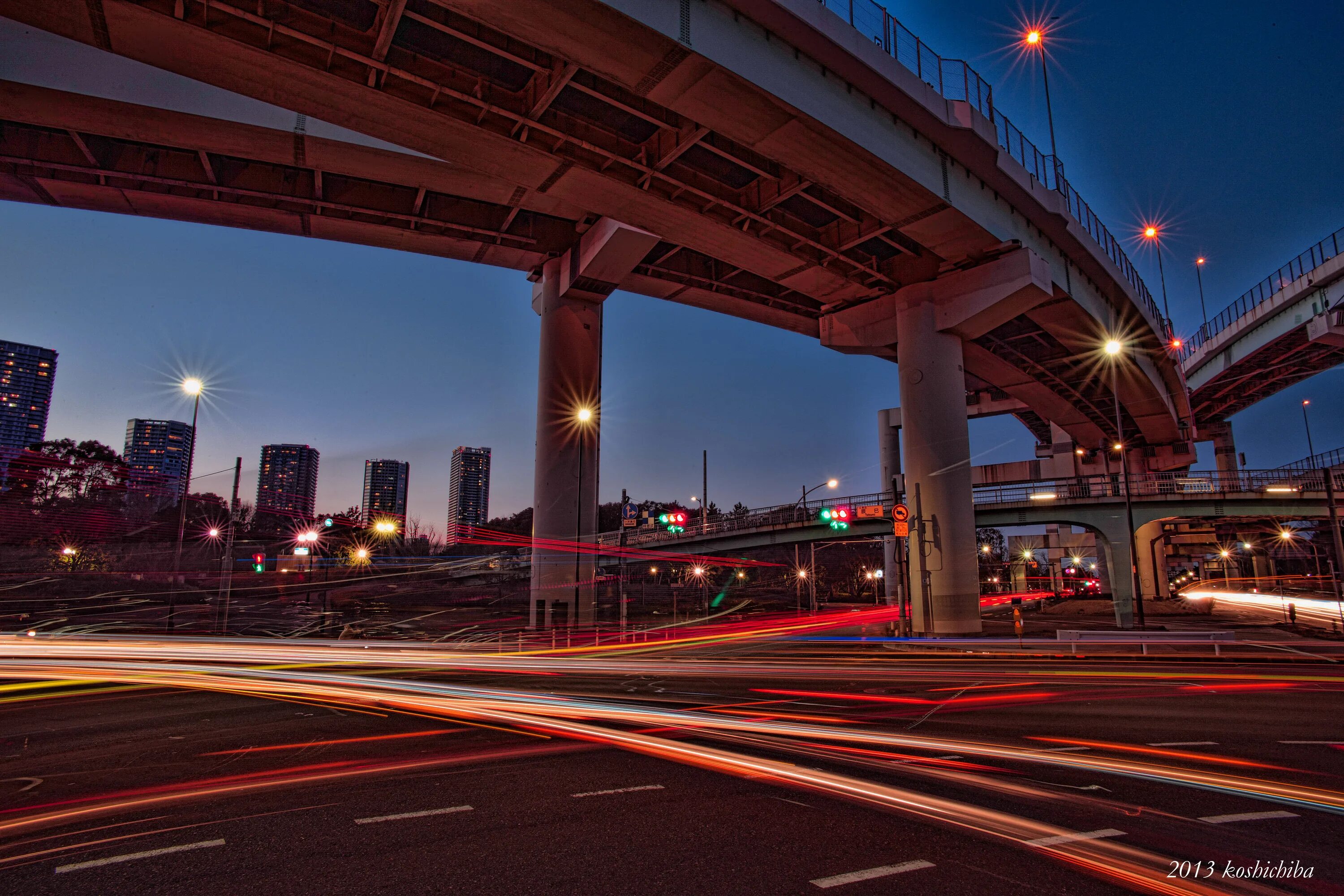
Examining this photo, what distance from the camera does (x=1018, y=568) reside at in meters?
88.8

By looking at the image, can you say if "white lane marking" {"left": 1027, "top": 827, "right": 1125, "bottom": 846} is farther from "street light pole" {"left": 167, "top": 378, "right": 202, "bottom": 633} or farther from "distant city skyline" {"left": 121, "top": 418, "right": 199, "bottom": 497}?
"distant city skyline" {"left": 121, "top": 418, "right": 199, "bottom": 497}

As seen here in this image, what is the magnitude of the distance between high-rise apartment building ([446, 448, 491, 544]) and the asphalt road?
16835 cm

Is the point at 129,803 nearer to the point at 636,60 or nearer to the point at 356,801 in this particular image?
the point at 356,801

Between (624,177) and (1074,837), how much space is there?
22.1 meters

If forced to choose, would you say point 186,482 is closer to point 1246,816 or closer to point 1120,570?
point 1246,816

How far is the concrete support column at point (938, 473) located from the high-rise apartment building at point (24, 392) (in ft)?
454

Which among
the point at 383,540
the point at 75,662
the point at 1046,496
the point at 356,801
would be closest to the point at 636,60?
the point at 356,801

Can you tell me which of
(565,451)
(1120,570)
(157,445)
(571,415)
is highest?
(157,445)

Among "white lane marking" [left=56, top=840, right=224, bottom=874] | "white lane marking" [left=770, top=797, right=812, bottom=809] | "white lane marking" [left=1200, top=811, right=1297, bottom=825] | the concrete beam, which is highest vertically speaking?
the concrete beam

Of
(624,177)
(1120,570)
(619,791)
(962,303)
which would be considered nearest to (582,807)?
(619,791)

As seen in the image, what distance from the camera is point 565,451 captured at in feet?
106

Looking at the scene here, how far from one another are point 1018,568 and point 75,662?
309 feet

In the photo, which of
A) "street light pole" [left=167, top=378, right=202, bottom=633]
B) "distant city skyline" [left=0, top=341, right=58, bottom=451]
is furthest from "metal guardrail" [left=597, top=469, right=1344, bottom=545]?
"distant city skyline" [left=0, top=341, right=58, bottom=451]

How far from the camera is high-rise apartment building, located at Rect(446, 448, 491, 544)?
176 m
